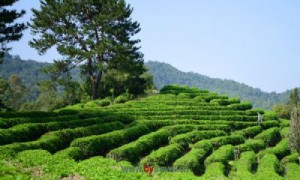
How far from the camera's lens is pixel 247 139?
47.8 m

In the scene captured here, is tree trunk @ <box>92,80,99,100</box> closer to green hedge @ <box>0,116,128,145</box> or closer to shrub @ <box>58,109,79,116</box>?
shrub @ <box>58,109,79,116</box>

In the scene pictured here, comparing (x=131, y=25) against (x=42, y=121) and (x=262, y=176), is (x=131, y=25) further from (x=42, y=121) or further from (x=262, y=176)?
(x=262, y=176)

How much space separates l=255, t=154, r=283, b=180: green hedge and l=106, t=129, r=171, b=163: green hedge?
9.70m

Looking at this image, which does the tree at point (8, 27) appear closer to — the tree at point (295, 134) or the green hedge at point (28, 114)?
the green hedge at point (28, 114)

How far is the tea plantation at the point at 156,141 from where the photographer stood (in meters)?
25.5

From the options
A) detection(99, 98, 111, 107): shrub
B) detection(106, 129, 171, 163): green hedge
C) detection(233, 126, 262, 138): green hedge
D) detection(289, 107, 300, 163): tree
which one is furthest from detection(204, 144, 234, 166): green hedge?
detection(99, 98, 111, 107): shrub

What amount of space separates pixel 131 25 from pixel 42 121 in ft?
96.4

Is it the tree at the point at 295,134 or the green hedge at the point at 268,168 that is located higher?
the tree at the point at 295,134

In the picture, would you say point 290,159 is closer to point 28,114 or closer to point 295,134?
point 295,134

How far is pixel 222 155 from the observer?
120ft

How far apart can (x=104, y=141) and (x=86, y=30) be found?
2752 cm

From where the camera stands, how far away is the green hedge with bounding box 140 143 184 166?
105ft

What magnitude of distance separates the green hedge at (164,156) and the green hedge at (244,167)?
519 centimetres

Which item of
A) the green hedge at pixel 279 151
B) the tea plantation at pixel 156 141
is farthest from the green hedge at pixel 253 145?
the green hedge at pixel 279 151
